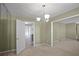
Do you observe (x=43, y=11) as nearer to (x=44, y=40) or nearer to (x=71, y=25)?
(x=44, y=40)

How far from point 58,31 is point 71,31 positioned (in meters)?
0.45

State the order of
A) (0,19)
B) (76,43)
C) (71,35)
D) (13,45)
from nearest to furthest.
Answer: (0,19), (76,43), (71,35), (13,45)

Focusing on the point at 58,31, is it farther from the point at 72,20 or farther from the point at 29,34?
the point at 29,34

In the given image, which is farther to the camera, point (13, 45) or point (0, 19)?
point (13, 45)

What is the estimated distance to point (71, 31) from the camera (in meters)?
2.63

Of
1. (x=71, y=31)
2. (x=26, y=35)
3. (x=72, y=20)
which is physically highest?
(x=72, y=20)

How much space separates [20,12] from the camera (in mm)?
2328

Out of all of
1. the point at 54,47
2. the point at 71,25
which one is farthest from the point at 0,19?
the point at 71,25

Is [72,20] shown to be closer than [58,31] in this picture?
Yes

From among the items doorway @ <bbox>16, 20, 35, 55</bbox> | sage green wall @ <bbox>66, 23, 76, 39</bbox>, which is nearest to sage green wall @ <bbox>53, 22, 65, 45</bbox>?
sage green wall @ <bbox>66, 23, 76, 39</bbox>

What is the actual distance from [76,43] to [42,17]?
1312mm

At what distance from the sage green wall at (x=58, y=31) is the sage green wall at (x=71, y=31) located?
0.51 ft

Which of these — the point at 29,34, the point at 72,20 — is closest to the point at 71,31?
the point at 72,20

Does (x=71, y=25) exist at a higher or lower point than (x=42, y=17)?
lower
